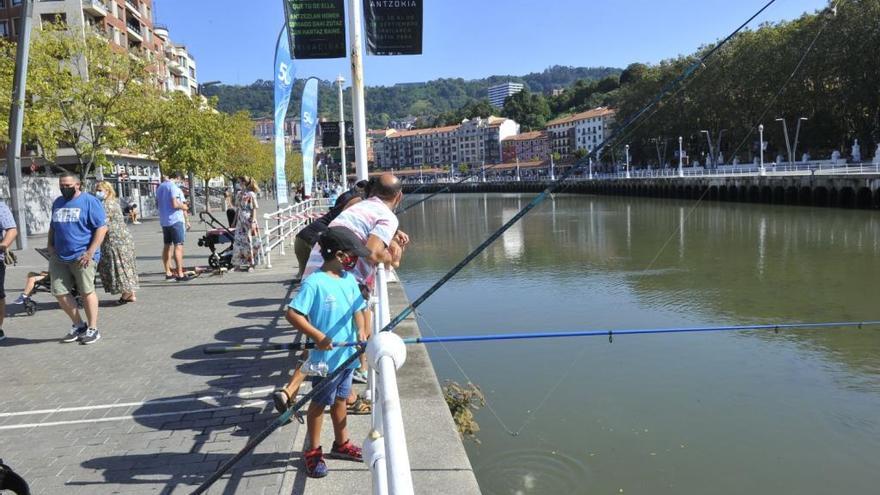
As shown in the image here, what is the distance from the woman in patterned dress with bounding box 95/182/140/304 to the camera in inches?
337

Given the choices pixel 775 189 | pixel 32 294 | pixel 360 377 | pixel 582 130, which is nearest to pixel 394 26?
pixel 32 294

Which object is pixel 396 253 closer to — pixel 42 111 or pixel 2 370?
pixel 2 370

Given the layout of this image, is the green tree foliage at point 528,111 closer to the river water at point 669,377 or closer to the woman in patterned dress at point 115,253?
the river water at point 669,377

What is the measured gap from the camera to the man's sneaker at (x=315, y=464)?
3.71m

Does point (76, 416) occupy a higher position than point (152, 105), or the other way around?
point (152, 105)

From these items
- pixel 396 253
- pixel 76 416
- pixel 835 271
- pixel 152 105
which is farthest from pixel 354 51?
pixel 152 105

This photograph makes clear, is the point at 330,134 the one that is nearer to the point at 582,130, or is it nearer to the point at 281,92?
the point at 281,92

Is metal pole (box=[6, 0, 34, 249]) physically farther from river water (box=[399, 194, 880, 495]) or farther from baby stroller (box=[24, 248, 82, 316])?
river water (box=[399, 194, 880, 495])

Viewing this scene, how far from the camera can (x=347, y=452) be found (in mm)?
3965

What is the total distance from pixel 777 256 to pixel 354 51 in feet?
44.2

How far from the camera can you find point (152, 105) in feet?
91.1

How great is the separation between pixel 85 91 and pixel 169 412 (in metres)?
22.8

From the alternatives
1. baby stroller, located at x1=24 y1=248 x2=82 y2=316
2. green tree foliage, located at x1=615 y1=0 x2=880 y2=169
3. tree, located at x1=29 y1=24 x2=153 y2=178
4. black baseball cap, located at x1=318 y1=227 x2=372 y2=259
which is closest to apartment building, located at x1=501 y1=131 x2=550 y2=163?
black baseball cap, located at x1=318 y1=227 x2=372 y2=259

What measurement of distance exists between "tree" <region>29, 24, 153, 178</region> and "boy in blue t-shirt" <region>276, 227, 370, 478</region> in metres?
23.3
